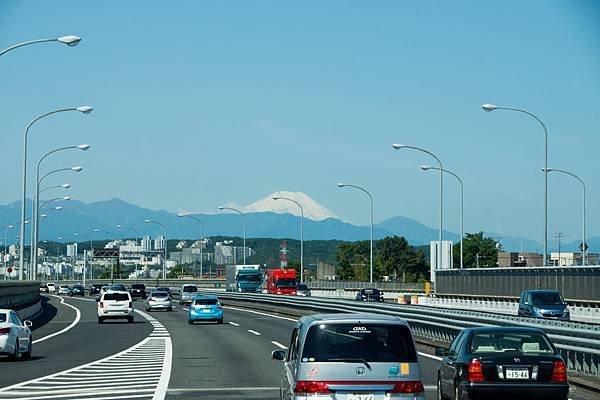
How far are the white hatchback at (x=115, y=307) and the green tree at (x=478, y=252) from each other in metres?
124

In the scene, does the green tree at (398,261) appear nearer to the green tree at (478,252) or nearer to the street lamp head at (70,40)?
the green tree at (478,252)

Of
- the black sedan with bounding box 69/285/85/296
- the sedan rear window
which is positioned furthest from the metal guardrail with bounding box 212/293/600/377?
the black sedan with bounding box 69/285/85/296

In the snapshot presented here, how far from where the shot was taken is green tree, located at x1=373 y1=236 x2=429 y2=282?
183000mm

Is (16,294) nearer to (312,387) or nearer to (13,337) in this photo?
(13,337)

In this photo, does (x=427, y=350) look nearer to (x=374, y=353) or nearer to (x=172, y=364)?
(x=172, y=364)

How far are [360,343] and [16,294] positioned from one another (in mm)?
45171

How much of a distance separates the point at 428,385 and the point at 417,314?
14.8 m

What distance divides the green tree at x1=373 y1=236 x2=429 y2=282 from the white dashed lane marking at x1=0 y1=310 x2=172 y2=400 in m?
153

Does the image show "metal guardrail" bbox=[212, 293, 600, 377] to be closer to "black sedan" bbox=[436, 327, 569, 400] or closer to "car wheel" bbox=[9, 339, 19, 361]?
"black sedan" bbox=[436, 327, 569, 400]

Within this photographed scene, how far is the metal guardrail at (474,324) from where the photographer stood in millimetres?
21953

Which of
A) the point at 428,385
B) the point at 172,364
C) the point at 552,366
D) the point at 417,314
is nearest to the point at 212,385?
the point at 428,385

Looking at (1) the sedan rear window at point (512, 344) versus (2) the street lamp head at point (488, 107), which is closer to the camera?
(1) the sedan rear window at point (512, 344)

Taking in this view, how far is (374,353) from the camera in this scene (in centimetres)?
1268

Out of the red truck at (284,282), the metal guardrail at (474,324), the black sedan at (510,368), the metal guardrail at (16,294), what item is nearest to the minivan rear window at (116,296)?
the metal guardrail at (16,294)
